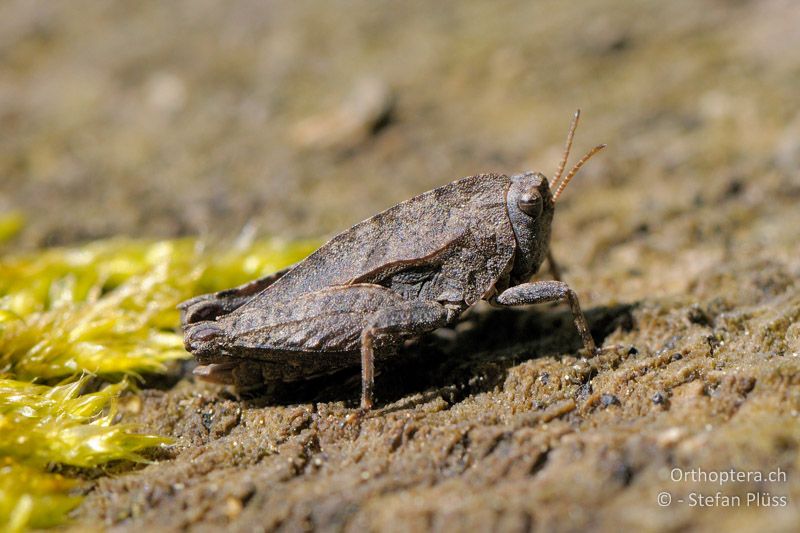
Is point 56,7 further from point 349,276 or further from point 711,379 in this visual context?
point 711,379

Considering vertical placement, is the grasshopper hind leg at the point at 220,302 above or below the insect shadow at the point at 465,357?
above

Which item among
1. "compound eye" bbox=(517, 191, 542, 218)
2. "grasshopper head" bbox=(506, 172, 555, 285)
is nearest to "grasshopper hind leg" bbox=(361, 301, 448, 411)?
"grasshopper head" bbox=(506, 172, 555, 285)

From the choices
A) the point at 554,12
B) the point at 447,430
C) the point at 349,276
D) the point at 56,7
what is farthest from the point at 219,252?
the point at 56,7

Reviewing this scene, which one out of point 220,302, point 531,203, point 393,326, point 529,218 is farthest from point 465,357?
point 220,302

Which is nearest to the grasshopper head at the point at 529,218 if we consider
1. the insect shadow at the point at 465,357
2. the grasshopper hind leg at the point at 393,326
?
the insect shadow at the point at 465,357

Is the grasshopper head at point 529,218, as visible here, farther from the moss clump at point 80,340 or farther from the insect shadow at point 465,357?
the moss clump at point 80,340

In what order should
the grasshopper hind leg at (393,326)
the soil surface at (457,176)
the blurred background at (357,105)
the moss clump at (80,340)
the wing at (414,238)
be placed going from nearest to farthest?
the soil surface at (457,176) → the moss clump at (80,340) → the grasshopper hind leg at (393,326) → the wing at (414,238) → the blurred background at (357,105)

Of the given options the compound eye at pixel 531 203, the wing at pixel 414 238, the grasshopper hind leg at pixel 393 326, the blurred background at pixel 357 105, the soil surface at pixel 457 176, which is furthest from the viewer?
the blurred background at pixel 357 105

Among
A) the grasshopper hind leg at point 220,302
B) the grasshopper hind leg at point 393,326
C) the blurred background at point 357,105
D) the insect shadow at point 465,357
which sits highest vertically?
the blurred background at point 357,105
